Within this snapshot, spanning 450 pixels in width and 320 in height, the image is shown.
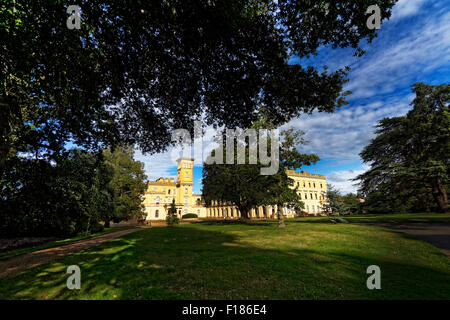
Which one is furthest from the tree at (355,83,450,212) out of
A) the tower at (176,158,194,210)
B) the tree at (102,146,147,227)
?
the tower at (176,158,194,210)

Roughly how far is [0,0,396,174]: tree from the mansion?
62163 mm

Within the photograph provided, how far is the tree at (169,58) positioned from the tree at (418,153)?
25141mm

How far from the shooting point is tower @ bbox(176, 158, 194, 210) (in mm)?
71562

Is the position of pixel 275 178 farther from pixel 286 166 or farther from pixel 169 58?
pixel 169 58

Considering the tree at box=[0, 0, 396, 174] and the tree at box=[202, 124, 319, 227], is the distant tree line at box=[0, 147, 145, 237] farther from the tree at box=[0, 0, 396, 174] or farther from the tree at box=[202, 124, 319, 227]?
the tree at box=[202, 124, 319, 227]

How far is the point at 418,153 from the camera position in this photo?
23344mm

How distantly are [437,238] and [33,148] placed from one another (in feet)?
76.2

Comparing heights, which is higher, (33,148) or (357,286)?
(33,148)

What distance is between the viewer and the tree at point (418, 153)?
69.4 feet

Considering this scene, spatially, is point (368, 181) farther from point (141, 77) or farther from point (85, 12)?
point (85, 12)

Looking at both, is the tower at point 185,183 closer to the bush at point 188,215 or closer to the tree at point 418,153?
the bush at point 188,215

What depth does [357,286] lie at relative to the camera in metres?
4.79
